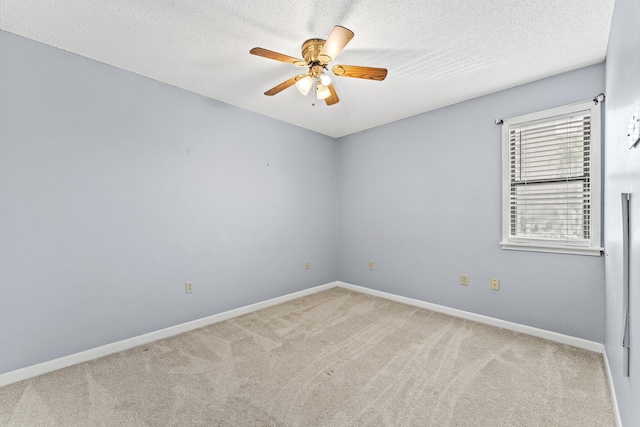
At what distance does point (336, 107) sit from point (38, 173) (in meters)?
2.83

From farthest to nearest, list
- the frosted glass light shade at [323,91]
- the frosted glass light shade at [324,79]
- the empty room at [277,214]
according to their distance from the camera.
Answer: the frosted glass light shade at [323,91] → the frosted glass light shade at [324,79] → the empty room at [277,214]

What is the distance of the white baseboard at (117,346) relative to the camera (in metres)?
2.04

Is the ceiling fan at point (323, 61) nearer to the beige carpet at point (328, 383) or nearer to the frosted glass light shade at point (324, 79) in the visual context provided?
the frosted glass light shade at point (324, 79)

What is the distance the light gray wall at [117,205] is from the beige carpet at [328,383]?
392 mm

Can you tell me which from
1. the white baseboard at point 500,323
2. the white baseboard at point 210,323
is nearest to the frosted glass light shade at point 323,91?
the white baseboard at point 210,323

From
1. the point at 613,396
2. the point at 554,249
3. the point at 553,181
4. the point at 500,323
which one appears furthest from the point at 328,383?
the point at 553,181

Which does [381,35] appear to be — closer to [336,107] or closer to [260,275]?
[336,107]

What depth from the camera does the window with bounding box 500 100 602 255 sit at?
7.93 feet

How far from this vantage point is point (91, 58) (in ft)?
7.74

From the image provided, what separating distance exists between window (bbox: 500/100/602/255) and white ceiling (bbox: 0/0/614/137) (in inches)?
17.2

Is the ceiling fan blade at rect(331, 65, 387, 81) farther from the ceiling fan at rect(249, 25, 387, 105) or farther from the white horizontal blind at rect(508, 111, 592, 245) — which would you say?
the white horizontal blind at rect(508, 111, 592, 245)

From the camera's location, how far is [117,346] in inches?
96.7

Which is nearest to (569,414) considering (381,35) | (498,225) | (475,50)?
(498,225)

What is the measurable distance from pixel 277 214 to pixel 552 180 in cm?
303
